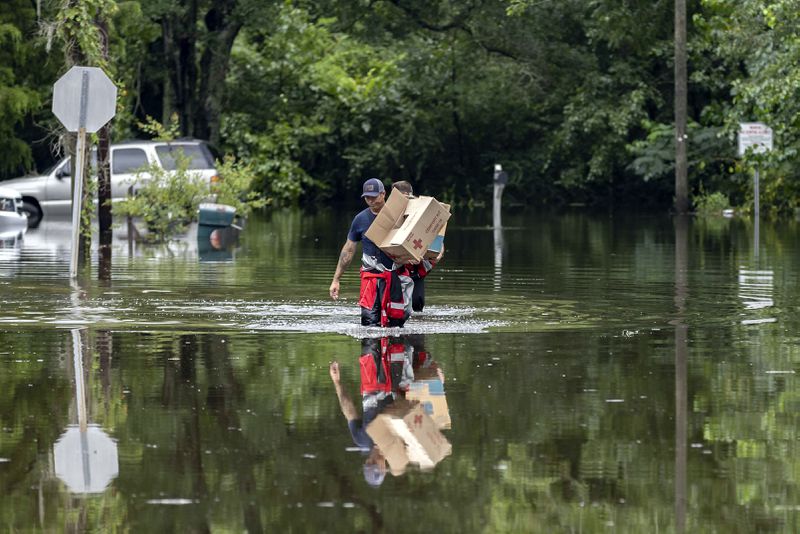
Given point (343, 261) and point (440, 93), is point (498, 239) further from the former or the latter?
point (440, 93)

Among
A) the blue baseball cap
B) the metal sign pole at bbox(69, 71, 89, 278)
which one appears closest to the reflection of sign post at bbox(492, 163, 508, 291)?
the blue baseball cap

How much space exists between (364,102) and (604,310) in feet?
127

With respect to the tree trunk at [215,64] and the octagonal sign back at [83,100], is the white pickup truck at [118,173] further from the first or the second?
the octagonal sign back at [83,100]


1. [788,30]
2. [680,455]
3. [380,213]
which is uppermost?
[788,30]

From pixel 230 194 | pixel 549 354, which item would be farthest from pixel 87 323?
pixel 230 194

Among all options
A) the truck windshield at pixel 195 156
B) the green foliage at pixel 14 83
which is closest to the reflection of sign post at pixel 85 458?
the truck windshield at pixel 195 156

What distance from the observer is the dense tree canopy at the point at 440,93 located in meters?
45.5

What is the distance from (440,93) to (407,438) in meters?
47.2

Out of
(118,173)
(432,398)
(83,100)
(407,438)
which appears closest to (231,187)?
(118,173)

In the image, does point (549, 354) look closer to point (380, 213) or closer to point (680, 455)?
point (380, 213)

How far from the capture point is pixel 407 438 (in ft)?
30.9

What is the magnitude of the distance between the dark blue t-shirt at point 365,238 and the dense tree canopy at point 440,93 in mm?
27097

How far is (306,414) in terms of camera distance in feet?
33.6

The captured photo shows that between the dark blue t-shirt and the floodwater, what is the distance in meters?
0.61
